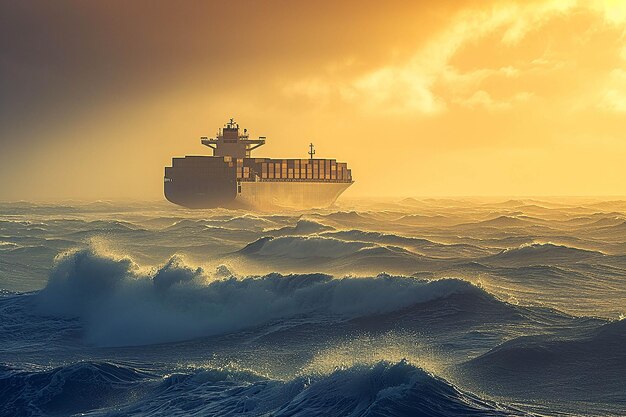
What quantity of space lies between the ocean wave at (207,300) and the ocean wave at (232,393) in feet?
18.6

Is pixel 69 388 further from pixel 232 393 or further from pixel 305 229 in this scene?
pixel 305 229

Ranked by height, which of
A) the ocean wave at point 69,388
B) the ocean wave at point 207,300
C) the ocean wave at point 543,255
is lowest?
the ocean wave at point 69,388

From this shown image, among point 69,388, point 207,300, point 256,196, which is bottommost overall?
point 69,388

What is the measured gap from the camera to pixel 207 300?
90.1ft

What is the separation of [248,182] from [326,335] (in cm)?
12236

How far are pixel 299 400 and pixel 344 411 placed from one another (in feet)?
3.79

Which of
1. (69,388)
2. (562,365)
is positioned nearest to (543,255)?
(562,365)

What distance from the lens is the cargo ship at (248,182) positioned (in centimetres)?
14462

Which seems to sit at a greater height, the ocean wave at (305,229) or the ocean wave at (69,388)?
the ocean wave at (305,229)

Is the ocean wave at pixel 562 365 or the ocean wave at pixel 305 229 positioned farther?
the ocean wave at pixel 305 229

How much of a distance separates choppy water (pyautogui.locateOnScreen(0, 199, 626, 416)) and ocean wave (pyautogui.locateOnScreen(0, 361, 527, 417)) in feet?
0.14

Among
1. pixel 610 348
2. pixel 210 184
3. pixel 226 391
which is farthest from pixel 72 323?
pixel 210 184

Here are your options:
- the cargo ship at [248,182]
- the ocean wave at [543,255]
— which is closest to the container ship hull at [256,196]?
the cargo ship at [248,182]

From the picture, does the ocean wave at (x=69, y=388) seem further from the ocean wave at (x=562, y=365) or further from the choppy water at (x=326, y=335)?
the ocean wave at (x=562, y=365)
